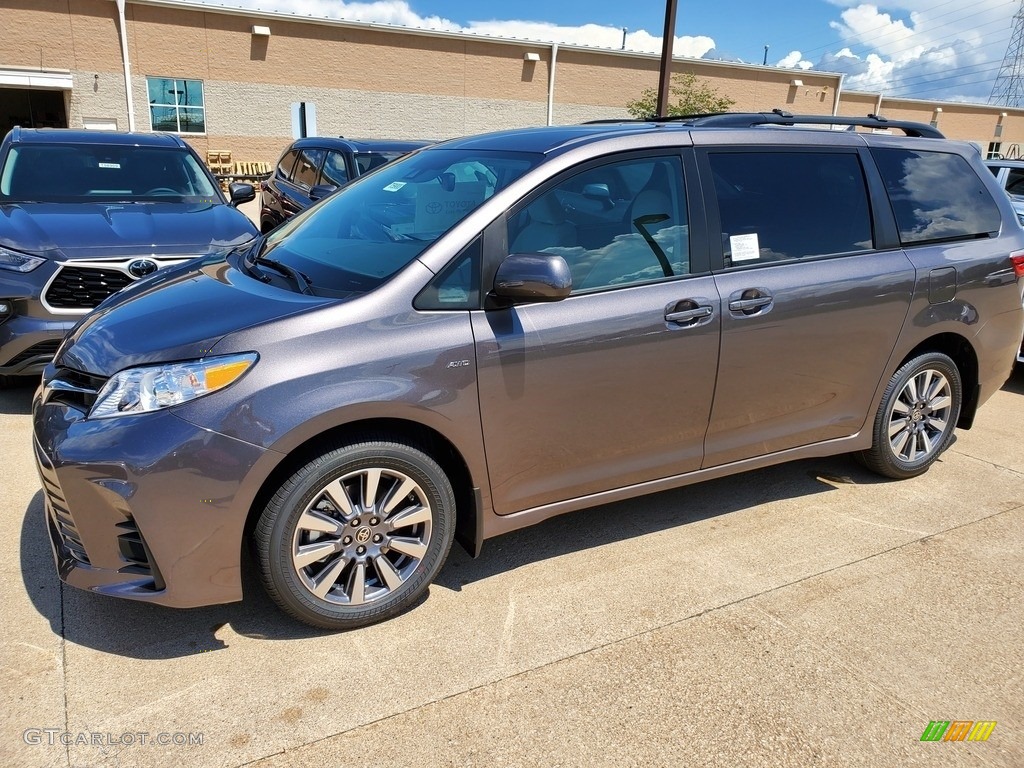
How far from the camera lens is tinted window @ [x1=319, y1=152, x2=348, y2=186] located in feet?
28.0

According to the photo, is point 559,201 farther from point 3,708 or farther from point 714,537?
point 3,708

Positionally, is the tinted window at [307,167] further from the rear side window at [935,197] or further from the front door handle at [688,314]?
the front door handle at [688,314]

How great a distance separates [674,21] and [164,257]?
9.41 m

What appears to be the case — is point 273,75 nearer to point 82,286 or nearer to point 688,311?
point 82,286

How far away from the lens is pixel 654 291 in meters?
3.40

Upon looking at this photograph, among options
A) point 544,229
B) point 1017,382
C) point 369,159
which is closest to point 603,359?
point 544,229

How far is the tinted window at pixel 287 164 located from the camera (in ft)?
33.3

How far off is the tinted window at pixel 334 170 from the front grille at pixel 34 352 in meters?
4.11

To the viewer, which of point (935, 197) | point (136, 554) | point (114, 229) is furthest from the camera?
point (114, 229)

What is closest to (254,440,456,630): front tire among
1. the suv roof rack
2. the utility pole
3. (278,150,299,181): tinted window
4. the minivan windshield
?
the minivan windshield

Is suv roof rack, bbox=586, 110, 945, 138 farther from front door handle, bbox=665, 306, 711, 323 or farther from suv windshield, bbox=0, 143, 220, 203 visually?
suv windshield, bbox=0, 143, 220, 203

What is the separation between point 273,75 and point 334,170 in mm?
22174

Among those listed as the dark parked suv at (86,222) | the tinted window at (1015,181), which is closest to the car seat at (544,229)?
the dark parked suv at (86,222)

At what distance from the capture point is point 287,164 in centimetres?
1043
